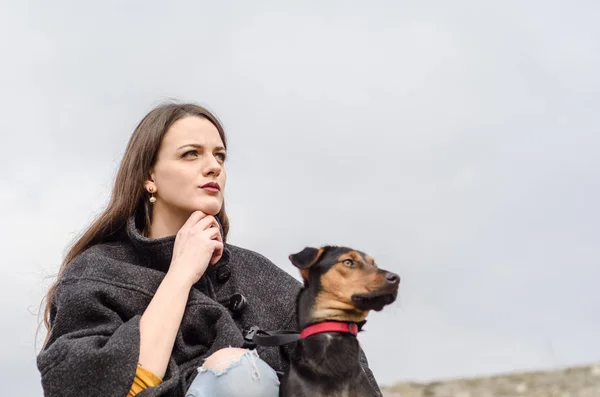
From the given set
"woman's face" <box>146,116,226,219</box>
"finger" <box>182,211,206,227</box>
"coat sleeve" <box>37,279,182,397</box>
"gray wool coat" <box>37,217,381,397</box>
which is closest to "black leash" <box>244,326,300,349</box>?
"gray wool coat" <box>37,217,381,397</box>

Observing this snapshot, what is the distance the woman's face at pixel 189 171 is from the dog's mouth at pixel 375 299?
3.46 ft

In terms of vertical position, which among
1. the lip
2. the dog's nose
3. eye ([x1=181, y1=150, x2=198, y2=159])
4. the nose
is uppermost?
eye ([x1=181, y1=150, x2=198, y2=159])

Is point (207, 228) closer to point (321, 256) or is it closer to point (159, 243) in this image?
point (159, 243)

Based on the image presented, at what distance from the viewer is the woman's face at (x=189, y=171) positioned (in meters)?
3.76

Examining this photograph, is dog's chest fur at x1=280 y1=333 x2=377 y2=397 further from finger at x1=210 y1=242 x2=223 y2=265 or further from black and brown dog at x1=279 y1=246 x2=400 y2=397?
finger at x1=210 y1=242 x2=223 y2=265

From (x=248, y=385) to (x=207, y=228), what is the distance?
0.97m

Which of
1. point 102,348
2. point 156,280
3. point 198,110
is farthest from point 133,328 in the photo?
point 198,110

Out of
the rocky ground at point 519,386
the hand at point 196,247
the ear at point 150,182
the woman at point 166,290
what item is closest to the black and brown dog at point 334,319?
the woman at point 166,290

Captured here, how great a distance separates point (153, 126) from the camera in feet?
13.2

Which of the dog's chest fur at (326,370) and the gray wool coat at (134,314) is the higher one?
the gray wool coat at (134,314)

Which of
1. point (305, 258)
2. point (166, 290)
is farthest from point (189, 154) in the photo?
point (305, 258)

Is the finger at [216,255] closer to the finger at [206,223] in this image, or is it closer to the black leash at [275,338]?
the finger at [206,223]

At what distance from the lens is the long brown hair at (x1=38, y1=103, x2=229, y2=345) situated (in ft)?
13.0

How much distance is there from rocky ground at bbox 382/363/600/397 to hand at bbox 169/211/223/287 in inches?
252
